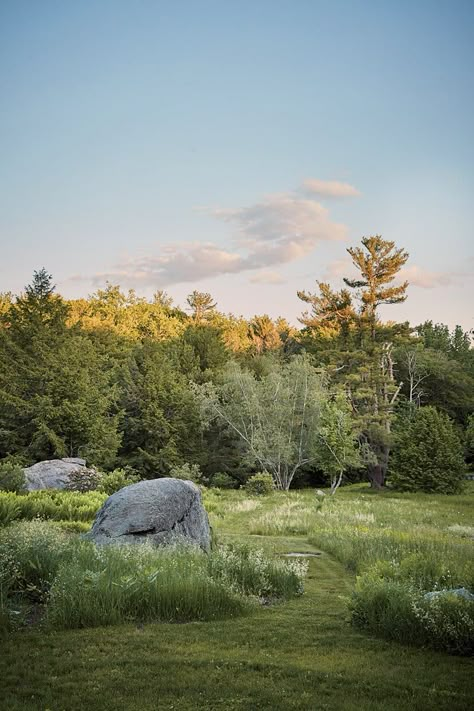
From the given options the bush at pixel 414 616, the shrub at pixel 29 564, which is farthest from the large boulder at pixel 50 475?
the bush at pixel 414 616

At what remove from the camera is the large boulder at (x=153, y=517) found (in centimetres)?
1103

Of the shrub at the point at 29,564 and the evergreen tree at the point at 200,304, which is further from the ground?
the evergreen tree at the point at 200,304

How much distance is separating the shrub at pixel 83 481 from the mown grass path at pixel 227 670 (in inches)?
614

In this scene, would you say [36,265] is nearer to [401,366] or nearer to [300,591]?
[401,366]

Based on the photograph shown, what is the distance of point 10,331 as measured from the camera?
39438mm

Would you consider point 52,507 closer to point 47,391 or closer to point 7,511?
point 7,511

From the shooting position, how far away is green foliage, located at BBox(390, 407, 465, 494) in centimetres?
3234

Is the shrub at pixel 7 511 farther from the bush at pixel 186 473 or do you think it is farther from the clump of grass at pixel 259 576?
the bush at pixel 186 473

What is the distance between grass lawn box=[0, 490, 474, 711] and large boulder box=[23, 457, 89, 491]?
16.6m

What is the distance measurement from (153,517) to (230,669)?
18.5 ft

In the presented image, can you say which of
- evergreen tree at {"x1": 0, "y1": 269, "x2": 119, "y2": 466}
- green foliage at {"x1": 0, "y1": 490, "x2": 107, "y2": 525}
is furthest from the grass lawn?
evergreen tree at {"x1": 0, "y1": 269, "x2": 119, "y2": 466}

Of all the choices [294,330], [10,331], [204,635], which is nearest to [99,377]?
[10,331]

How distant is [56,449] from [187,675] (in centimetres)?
2970

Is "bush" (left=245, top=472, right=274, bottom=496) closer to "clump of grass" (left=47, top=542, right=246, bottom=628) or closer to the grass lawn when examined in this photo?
"clump of grass" (left=47, top=542, right=246, bottom=628)
